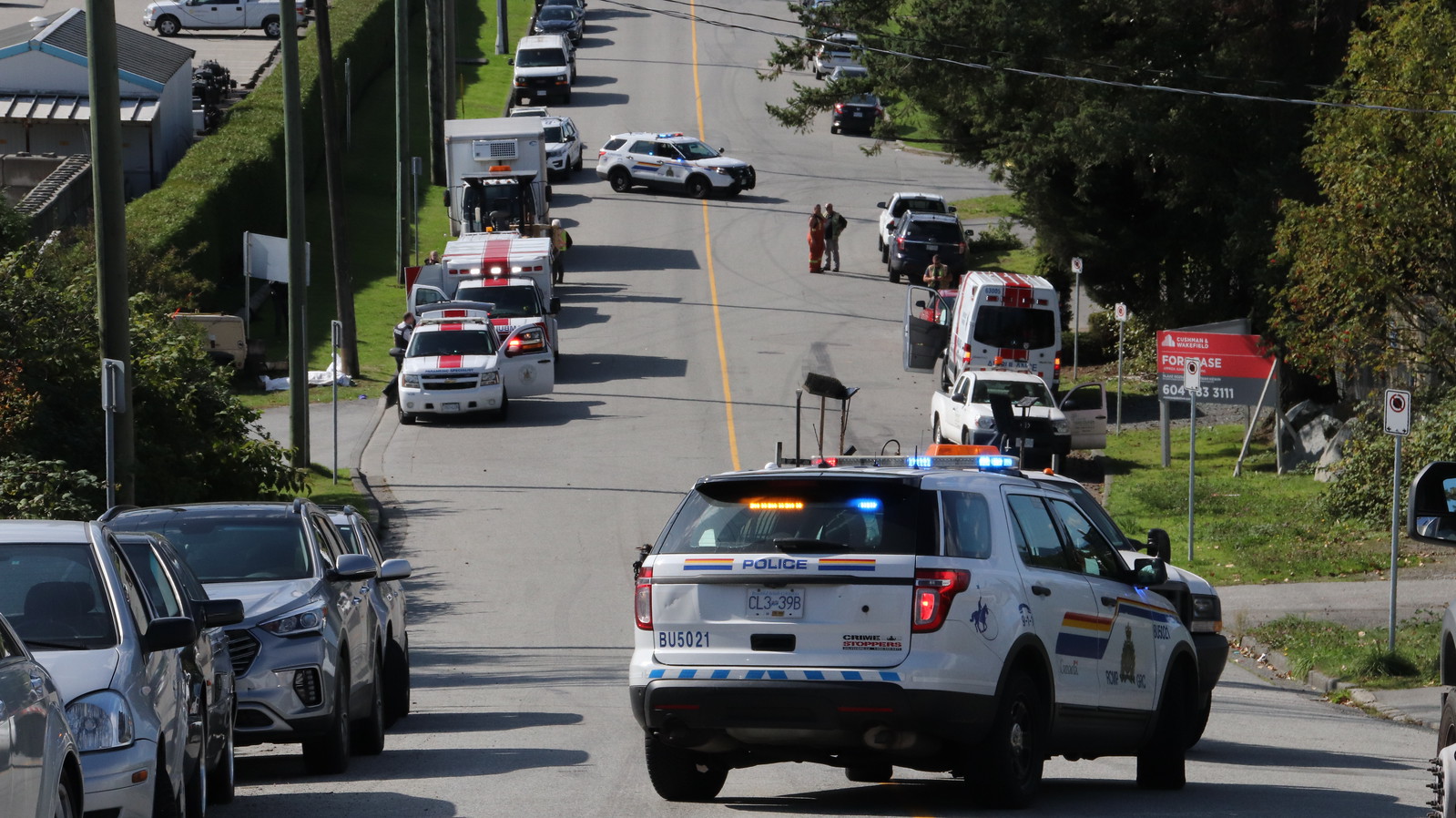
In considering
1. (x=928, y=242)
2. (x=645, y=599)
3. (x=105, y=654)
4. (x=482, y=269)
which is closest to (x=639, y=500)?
(x=482, y=269)

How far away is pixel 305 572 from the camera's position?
39.5 ft

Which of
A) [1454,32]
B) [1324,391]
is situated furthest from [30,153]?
[1454,32]

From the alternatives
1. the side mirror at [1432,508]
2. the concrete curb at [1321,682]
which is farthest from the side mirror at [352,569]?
the concrete curb at [1321,682]

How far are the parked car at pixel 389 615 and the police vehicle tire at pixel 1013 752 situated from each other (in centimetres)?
514

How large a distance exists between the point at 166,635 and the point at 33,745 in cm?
196

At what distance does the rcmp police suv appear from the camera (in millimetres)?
9133

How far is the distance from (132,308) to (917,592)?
57.0 ft

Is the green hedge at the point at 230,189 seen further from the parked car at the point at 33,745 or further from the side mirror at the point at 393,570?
the parked car at the point at 33,745

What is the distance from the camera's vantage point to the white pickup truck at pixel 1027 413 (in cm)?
3045

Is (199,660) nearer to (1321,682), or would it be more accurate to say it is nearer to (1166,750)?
(1166,750)

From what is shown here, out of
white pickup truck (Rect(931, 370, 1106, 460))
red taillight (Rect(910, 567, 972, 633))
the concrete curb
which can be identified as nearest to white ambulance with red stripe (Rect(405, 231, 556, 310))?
white pickup truck (Rect(931, 370, 1106, 460))

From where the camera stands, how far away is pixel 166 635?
26.8 feet

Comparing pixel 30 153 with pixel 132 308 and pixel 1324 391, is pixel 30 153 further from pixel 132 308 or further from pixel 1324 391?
pixel 1324 391

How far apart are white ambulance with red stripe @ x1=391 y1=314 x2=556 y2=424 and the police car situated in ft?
74.1
